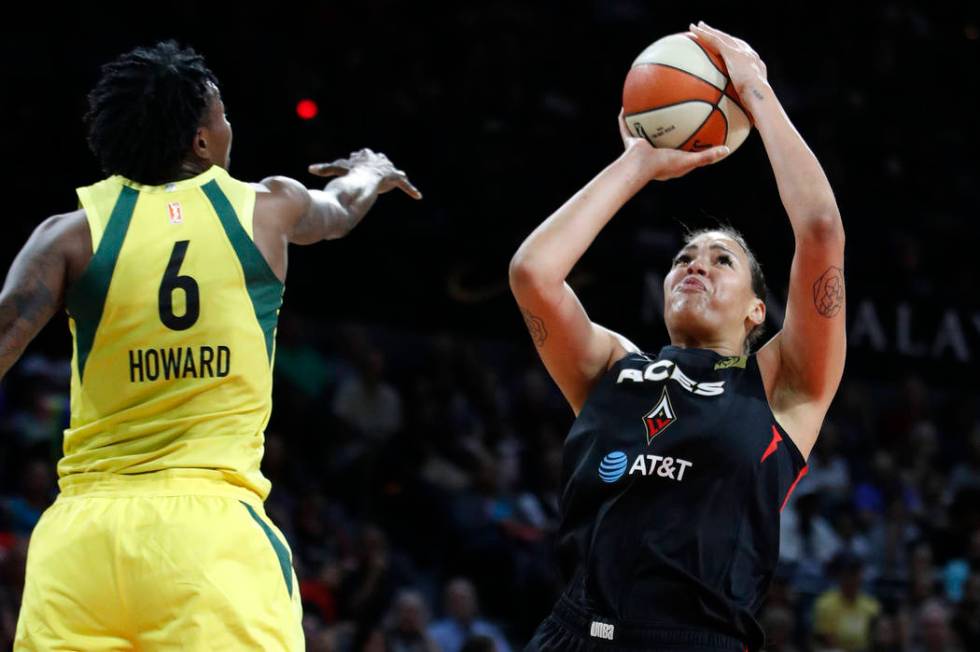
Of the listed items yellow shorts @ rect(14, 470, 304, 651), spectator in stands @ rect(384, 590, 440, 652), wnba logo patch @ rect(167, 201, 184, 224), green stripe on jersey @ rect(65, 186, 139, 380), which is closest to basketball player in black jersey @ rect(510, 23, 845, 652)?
yellow shorts @ rect(14, 470, 304, 651)

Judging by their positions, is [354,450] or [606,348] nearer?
[606,348]

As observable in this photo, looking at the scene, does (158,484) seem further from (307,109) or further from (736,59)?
(307,109)

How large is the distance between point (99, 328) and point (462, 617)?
6.40 m

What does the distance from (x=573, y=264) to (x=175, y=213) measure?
Result: 1.26 m

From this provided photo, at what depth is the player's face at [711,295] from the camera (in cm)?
431

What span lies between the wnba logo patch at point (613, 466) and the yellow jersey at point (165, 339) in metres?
0.99

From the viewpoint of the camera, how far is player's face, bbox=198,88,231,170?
3.71 m

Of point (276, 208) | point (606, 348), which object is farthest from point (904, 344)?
point (276, 208)

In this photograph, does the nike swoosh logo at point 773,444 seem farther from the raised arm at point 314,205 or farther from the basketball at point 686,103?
the raised arm at point 314,205

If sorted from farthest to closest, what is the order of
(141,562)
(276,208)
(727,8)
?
(727,8)
(276,208)
(141,562)

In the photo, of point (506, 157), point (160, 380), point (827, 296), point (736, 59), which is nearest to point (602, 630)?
point (827, 296)

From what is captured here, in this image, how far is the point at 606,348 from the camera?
438cm

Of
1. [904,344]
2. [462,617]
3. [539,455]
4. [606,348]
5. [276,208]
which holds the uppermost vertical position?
[276,208]

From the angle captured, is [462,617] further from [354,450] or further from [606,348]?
[606,348]
